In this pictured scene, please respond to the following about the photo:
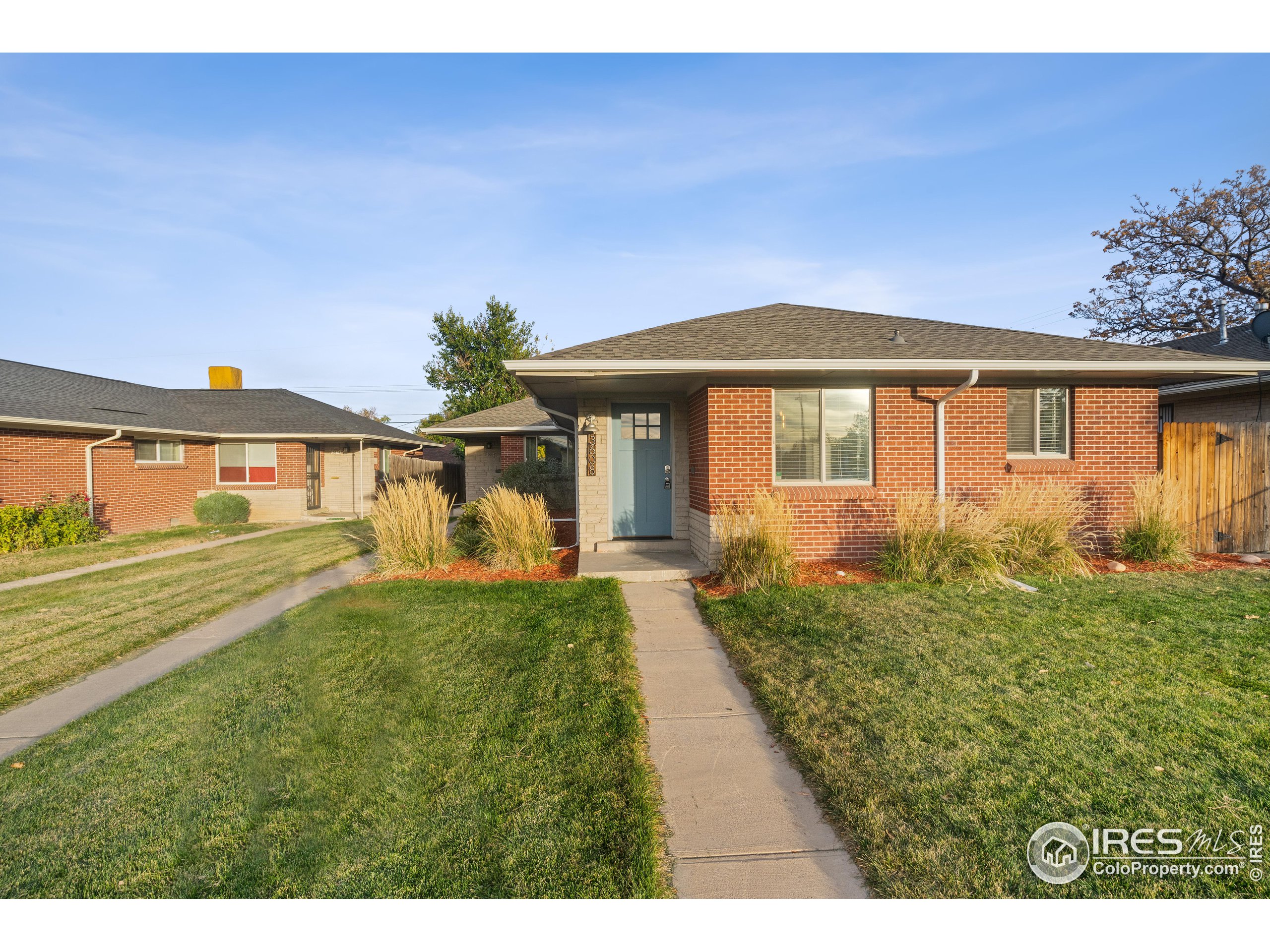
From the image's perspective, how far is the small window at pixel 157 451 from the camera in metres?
16.1

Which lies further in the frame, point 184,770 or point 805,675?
point 805,675

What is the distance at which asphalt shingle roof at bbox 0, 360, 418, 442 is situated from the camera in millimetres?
14148

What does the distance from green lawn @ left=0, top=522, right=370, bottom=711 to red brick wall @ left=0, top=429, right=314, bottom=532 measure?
14.8 ft

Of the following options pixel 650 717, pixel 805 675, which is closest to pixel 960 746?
pixel 805 675

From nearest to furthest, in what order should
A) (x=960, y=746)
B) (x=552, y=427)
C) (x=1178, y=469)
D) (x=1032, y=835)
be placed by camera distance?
(x=1032, y=835)
(x=960, y=746)
(x=1178, y=469)
(x=552, y=427)

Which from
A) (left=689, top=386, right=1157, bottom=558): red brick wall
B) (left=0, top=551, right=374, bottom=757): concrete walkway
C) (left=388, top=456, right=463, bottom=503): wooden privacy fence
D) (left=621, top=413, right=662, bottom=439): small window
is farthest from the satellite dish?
(left=388, top=456, right=463, bottom=503): wooden privacy fence

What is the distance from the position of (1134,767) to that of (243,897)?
4.16 m

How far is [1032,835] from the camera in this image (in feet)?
8.27

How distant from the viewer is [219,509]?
56.6 feet

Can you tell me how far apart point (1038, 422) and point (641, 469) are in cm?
600

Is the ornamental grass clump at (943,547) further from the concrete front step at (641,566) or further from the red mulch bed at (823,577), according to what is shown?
the concrete front step at (641,566)

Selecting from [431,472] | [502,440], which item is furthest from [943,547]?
[431,472]

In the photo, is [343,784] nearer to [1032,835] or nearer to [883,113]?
[1032,835]

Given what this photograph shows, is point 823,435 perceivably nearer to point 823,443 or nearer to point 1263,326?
point 823,443
